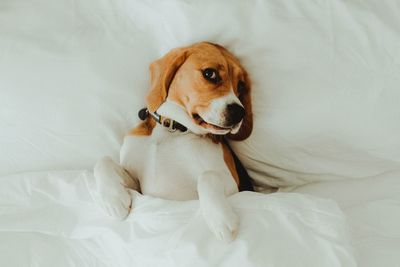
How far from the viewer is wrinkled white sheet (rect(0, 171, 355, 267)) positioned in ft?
3.30

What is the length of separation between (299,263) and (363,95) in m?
0.59

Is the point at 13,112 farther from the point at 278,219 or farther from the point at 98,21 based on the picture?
the point at 278,219

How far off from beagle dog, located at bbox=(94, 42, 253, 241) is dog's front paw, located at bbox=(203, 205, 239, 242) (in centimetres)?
7

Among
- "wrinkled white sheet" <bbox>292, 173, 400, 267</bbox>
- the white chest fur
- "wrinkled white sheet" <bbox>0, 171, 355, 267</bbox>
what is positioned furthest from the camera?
the white chest fur

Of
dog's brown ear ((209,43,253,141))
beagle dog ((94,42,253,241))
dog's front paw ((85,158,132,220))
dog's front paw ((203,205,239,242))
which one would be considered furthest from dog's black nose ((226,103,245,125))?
dog's front paw ((85,158,132,220))

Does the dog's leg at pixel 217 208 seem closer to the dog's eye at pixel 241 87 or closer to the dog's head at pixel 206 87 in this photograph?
the dog's head at pixel 206 87

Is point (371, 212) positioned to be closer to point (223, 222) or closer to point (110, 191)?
point (223, 222)

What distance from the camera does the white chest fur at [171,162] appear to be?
1.26 m

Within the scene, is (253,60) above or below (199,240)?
above

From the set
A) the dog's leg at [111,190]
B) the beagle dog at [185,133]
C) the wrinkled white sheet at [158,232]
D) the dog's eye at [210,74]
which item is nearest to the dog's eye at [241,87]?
the beagle dog at [185,133]

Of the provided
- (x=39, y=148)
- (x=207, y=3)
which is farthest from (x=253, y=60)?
(x=39, y=148)

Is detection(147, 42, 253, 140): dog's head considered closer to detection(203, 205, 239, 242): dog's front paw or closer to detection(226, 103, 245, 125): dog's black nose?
detection(226, 103, 245, 125): dog's black nose

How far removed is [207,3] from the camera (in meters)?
1.37

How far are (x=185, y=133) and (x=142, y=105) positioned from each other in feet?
0.67
